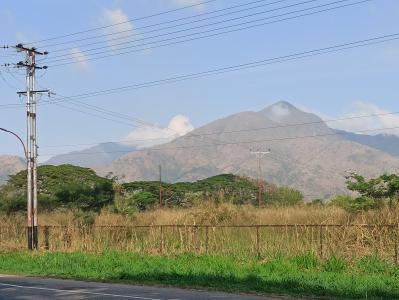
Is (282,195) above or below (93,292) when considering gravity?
above

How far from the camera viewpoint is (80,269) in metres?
26.5

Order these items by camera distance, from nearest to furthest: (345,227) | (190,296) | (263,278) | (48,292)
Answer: (190,296) < (48,292) < (263,278) < (345,227)

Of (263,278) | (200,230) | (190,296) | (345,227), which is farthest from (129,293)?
(200,230)

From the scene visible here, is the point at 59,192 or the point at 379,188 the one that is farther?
the point at 59,192

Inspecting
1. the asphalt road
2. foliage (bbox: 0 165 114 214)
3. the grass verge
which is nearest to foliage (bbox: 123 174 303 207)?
foliage (bbox: 0 165 114 214)

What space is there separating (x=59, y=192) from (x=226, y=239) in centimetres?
3896

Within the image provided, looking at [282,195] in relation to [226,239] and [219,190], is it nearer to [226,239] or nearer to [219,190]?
[219,190]

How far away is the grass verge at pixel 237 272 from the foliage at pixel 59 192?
3371cm

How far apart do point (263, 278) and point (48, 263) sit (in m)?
12.8

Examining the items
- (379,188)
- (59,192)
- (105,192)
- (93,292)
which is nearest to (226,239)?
(93,292)

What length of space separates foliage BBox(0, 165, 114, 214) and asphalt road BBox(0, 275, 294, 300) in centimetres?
4267

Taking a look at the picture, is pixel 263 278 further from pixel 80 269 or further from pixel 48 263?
pixel 48 263

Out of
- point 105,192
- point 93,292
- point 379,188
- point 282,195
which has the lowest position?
point 93,292

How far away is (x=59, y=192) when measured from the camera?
66.6 meters
